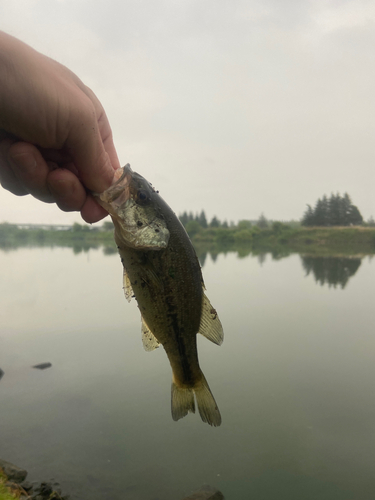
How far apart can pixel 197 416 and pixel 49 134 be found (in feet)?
27.9

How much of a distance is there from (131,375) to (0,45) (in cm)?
1086

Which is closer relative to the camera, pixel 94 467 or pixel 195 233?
pixel 94 467

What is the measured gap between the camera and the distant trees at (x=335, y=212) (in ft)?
232

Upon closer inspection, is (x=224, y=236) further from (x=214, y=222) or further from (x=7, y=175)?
(x=7, y=175)

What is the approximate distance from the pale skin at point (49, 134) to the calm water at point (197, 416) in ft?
21.3

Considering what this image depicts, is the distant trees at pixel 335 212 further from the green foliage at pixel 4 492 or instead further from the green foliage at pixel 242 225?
the green foliage at pixel 4 492

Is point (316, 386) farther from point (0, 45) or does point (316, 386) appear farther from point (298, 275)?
point (298, 275)

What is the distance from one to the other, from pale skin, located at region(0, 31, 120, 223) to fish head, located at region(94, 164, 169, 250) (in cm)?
10

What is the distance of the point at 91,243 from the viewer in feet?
278

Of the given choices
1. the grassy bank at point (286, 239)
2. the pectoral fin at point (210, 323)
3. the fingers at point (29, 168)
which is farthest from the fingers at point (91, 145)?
the grassy bank at point (286, 239)

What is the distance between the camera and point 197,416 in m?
8.50

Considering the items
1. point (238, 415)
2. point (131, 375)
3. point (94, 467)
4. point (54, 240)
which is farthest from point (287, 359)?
point (54, 240)

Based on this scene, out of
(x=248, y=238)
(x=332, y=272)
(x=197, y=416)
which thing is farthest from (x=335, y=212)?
(x=197, y=416)

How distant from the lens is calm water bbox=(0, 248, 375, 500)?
659 cm
